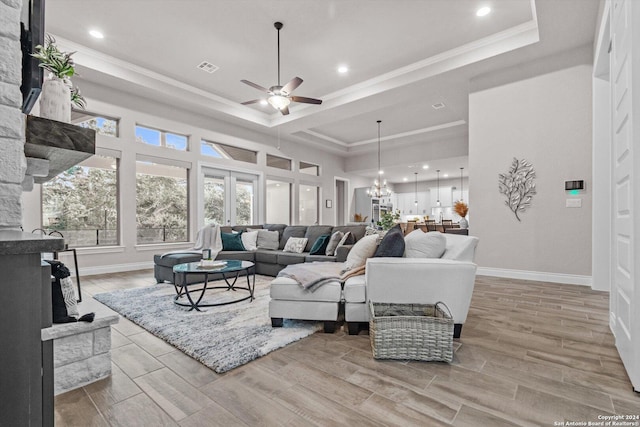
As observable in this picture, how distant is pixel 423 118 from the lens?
7.43 metres

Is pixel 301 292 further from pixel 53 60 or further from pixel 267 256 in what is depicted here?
pixel 267 256

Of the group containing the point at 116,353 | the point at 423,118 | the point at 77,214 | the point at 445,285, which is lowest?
the point at 116,353

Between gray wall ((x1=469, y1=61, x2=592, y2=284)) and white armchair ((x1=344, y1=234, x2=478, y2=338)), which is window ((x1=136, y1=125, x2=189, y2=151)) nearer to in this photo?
white armchair ((x1=344, y1=234, x2=478, y2=338))

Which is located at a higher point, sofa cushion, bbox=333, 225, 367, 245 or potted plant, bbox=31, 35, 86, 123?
potted plant, bbox=31, 35, 86, 123

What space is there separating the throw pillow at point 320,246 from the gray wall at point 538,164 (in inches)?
96.2

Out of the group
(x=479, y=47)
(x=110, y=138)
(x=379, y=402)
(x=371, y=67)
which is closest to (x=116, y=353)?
(x=379, y=402)

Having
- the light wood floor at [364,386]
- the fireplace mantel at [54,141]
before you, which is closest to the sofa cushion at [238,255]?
the light wood floor at [364,386]

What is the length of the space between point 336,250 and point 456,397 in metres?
2.87

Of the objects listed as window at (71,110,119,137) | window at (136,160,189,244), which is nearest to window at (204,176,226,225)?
window at (136,160,189,244)

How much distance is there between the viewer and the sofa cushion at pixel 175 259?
4.20 m

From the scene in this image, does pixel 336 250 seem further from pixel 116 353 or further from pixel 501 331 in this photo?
pixel 116 353

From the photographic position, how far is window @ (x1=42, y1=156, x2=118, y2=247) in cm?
502

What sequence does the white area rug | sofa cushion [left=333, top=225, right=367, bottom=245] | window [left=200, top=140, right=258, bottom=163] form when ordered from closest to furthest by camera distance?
the white area rug
sofa cushion [left=333, top=225, right=367, bottom=245]
window [left=200, top=140, right=258, bottom=163]

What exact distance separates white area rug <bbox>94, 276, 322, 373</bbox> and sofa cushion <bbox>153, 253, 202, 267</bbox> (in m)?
0.54
